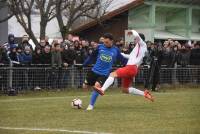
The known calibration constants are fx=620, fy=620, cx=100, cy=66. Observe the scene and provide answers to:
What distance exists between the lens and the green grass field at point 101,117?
10734mm

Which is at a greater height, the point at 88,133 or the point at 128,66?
the point at 128,66

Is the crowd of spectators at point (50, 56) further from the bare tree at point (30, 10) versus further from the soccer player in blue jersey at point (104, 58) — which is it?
the bare tree at point (30, 10)

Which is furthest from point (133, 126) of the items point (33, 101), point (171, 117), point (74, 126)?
point (33, 101)

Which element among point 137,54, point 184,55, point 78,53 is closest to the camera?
point 137,54

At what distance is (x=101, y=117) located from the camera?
12.9 meters

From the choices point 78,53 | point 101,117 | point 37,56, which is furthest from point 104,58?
point 78,53

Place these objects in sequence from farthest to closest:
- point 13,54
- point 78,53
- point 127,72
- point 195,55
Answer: point 195,55, point 78,53, point 13,54, point 127,72

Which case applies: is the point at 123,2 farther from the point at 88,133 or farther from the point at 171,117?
the point at 88,133

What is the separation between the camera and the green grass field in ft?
35.2

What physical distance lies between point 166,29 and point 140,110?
23.7 metres

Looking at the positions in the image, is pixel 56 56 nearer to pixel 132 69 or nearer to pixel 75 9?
pixel 132 69

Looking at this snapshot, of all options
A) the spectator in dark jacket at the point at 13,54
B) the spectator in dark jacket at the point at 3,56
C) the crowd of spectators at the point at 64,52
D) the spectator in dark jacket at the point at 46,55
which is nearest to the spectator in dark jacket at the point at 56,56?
the crowd of spectators at the point at 64,52

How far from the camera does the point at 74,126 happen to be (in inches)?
443

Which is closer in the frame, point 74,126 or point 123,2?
point 74,126
